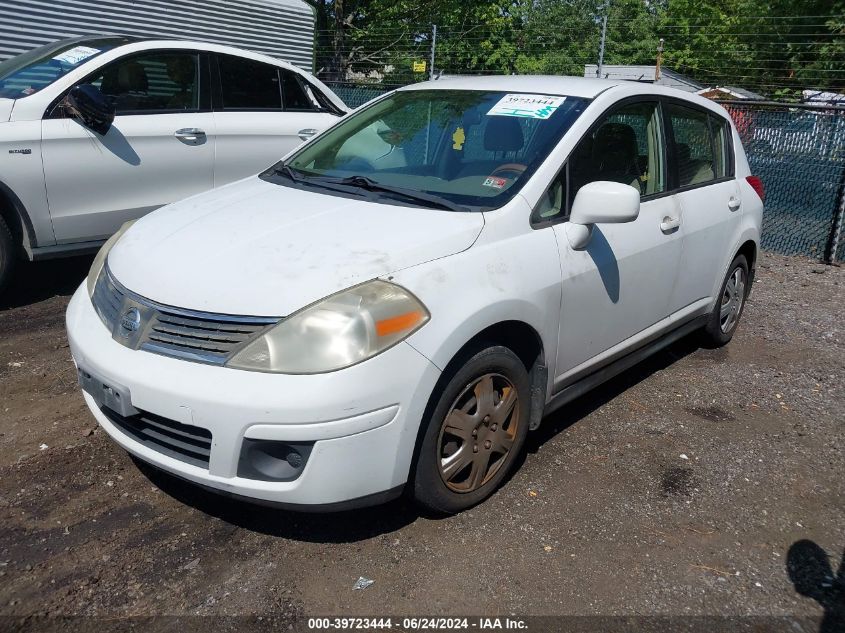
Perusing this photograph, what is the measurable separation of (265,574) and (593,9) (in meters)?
43.1

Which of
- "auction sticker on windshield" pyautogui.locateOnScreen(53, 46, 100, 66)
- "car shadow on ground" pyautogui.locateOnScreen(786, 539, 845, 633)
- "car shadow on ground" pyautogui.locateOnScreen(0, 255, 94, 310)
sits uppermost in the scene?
"auction sticker on windshield" pyautogui.locateOnScreen(53, 46, 100, 66)

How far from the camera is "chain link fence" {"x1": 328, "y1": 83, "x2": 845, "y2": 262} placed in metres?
8.13

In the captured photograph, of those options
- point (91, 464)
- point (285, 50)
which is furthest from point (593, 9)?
point (91, 464)

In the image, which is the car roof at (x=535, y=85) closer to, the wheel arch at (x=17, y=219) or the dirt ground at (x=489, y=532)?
the dirt ground at (x=489, y=532)

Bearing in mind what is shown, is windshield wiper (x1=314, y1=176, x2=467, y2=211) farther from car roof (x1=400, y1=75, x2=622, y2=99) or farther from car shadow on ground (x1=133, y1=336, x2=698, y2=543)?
car shadow on ground (x1=133, y1=336, x2=698, y2=543)

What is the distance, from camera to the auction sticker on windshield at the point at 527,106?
376 cm

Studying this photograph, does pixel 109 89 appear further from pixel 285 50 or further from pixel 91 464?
pixel 285 50

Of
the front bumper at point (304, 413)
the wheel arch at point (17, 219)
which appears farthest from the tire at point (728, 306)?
the wheel arch at point (17, 219)

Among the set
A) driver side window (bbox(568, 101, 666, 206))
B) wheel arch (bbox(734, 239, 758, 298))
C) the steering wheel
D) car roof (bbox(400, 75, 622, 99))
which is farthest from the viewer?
wheel arch (bbox(734, 239, 758, 298))

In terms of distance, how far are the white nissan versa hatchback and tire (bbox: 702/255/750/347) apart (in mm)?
781

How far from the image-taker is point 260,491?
266 centimetres

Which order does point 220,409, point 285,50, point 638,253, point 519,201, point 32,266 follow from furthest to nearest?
point 285,50 < point 32,266 < point 638,253 < point 519,201 < point 220,409

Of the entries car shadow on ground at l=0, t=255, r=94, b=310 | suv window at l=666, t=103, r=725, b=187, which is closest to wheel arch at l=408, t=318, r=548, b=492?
suv window at l=666, t=103, r=725, b=187

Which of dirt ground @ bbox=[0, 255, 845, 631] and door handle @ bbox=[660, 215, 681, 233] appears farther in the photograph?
door handle @ bbox=[660, 215, 681, 233]
